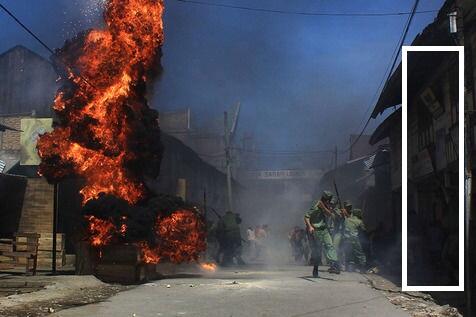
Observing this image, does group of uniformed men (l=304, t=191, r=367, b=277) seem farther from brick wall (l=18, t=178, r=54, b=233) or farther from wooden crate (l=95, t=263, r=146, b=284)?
brick wall (l=18, t=178, r=54, b=233)

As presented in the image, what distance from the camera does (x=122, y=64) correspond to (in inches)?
441

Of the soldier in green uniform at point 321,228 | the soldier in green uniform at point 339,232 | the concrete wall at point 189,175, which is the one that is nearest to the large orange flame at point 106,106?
the soldier in green uniform at point 321,228

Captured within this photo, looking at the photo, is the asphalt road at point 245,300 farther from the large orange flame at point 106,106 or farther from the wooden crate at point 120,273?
the large orange flame at point 106,106

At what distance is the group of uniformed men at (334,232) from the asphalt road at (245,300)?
175cm

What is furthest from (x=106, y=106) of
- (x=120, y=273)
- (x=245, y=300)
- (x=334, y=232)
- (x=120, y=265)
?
(x=334, y=232)

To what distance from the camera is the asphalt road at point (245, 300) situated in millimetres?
6676

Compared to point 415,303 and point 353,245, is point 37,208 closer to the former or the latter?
point 353,245

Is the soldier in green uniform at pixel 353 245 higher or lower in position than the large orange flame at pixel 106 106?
lower

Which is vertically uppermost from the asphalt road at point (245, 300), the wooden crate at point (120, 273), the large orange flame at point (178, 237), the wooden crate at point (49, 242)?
the large orange flame at point (178, 237)

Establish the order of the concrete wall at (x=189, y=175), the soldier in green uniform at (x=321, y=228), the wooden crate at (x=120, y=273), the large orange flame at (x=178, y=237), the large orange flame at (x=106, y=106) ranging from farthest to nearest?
1. the concrete wall at (x=189, y=175)
2. the soldier in green uniform at (x=321, y=228)
3. the large orange flame at (x=106, y=106)
4. the large orange flame at (x=178, y=237)
5. the wooden crate at (x=120, y=273)

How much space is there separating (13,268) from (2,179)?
4.43m

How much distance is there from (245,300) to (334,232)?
6553mm

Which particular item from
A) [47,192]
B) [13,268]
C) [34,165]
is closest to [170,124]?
[34,165]

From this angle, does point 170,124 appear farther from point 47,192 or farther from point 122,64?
point 122,64
